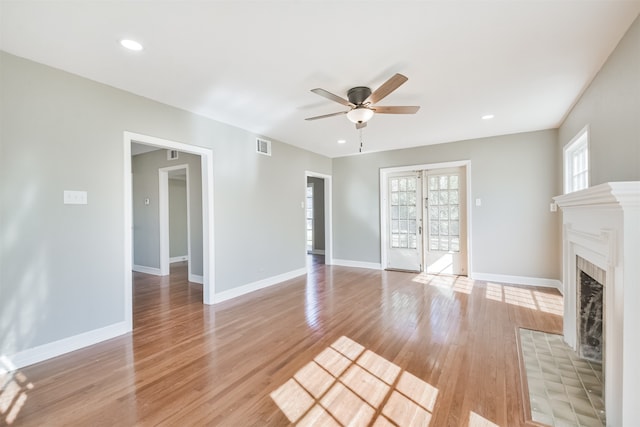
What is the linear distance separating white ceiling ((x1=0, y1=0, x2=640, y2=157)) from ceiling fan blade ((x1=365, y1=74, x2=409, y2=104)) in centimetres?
19

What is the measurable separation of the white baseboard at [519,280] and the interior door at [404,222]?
1.16 meters

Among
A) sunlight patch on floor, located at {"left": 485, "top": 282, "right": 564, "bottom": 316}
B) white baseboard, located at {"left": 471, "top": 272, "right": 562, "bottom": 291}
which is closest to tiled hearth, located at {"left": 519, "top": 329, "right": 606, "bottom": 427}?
sunlight patch on floor, located at {"left": 485, "top": 282, "right": 564, "bottom": 316}

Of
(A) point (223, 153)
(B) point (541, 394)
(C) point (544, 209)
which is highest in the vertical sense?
(A) point (223, 153)

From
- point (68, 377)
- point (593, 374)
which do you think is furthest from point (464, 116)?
point (68, 377)

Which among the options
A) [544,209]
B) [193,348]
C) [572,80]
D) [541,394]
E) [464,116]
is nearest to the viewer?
[541,394]

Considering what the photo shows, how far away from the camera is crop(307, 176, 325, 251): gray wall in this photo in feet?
30.1

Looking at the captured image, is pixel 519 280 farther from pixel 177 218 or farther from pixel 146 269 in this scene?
pixel 177 218

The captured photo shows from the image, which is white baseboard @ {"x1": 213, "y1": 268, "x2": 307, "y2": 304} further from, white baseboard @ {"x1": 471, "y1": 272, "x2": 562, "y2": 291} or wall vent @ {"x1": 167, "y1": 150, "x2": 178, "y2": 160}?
white baseboard @ {"x1": 471, "y1": 272, "x2": 562, "y2": 291}

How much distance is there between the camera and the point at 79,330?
2.80m

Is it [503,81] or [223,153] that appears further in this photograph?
[223,153]

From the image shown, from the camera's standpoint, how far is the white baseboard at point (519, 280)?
479 centimetres

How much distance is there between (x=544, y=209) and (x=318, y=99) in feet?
13.9

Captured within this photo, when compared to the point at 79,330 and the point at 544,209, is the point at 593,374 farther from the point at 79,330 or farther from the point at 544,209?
the point at 79,330

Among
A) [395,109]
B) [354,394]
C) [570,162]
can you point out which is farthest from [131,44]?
[570,162]
